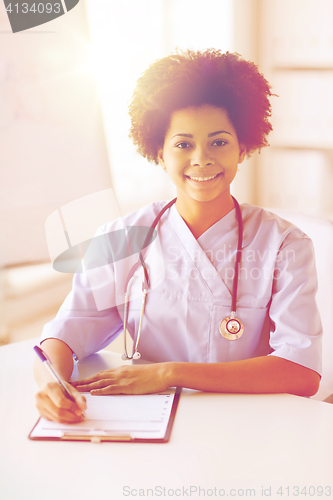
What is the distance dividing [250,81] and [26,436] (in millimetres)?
827

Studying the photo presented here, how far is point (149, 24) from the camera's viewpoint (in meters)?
1.93

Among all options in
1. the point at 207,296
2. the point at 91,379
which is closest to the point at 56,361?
the point at 91,379

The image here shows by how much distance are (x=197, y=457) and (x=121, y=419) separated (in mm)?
148

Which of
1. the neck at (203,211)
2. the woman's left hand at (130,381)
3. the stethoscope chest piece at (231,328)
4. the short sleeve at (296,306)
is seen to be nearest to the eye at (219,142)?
the neck at (203,211)

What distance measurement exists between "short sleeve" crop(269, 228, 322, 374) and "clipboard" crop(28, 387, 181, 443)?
0.80 feet

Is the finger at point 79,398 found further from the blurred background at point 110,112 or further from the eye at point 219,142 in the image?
the blurred background at point 110,112

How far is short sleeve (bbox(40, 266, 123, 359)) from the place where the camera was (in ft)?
3.27

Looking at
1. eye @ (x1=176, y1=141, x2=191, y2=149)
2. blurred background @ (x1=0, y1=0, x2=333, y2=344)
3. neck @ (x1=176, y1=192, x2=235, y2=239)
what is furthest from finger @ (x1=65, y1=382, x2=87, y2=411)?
blurred background @ (x1=0, y1=0, x2=333, y2=344)

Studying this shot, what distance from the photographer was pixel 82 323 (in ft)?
3.34

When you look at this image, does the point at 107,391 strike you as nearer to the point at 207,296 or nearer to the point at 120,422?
the point at 120,422

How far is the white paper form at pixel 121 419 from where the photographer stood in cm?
75

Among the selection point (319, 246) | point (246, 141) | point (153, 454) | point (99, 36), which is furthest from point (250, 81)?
point (99, 36)

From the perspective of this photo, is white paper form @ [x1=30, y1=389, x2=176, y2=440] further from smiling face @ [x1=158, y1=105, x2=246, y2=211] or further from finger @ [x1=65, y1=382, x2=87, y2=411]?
smiling face @ [x1=158, y1=105, x2=246, y2=211]

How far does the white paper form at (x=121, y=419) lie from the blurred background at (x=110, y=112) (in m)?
0.78
